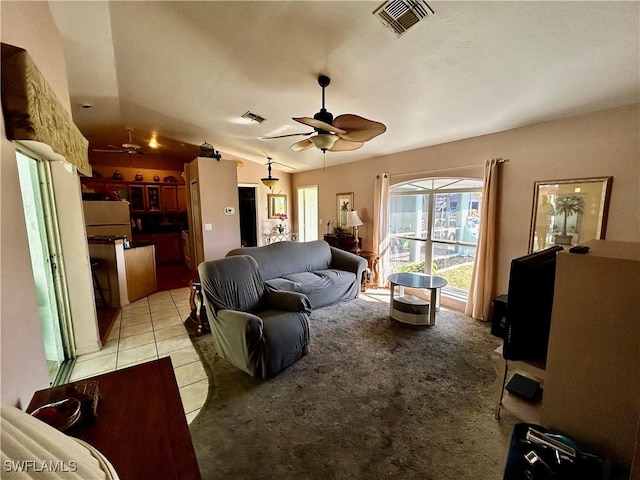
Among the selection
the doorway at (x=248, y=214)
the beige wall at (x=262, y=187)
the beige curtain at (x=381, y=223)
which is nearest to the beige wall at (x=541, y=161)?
the beige curtain at (x=381, y=223)

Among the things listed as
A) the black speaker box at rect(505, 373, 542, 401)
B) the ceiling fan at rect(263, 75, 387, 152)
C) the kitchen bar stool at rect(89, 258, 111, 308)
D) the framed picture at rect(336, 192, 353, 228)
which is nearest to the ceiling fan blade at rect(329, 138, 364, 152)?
the ceiling fan at rect(263, 75, 387, 152)

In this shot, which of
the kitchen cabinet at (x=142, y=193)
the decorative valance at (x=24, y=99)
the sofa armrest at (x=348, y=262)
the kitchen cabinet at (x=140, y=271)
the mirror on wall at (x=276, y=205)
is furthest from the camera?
the mirror on wall at (x=276, y=205)

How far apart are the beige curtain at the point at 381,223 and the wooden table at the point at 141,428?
4.13 meters

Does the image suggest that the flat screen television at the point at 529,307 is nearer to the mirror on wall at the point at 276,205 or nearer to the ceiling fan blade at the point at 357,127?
the ceiling fan blade at the point at 357,127

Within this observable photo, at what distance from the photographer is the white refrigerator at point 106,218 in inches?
200

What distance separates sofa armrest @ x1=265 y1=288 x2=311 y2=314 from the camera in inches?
105

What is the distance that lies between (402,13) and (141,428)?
8.47 ft

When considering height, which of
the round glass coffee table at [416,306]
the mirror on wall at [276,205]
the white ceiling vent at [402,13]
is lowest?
the round glass coffee table at [416,306]

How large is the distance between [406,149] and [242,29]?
3.07 meters

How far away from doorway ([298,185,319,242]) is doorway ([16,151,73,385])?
16.8 feet

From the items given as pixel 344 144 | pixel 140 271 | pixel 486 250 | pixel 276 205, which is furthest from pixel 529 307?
pixel 276 205

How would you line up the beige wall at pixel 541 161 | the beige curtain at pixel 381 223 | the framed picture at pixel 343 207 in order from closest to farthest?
1. the beige wall at pixel 541 161
2. the beige curtain at pixel 381 223
3. the framed picture at pixel 343 207

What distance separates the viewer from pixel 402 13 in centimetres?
170

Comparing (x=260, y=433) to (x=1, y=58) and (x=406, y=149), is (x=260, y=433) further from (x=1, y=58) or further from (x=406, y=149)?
(x=406, y=149)
